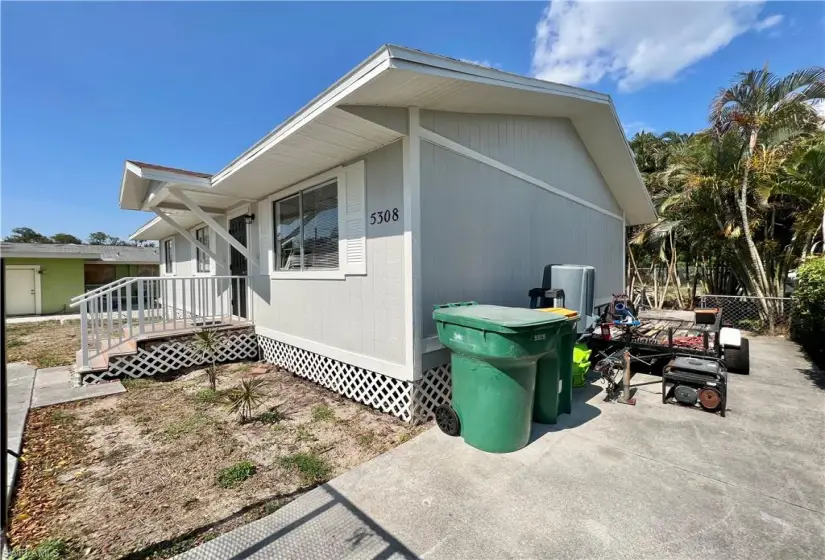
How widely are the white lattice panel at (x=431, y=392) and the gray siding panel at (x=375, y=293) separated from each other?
405mm

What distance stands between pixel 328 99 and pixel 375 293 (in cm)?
220

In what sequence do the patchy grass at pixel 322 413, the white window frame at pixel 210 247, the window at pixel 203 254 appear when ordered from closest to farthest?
the patchy grass at pixel 322 413 → the white window frame at pixel 210 247 → the window at pixel 203 254

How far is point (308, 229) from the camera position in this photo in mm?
5789

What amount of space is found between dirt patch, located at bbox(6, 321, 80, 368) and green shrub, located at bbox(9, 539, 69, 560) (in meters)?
6.20

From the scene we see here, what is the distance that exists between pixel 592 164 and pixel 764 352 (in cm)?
528

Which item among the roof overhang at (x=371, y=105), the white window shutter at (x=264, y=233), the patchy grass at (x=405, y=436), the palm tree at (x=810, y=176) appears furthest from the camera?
the white window shutter at (x=264, y=233)

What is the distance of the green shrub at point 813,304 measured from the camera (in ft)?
18.8

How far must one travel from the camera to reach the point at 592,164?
8656 millimetres

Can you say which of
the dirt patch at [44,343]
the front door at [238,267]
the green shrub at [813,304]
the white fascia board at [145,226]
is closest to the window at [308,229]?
the front door at [238,267]

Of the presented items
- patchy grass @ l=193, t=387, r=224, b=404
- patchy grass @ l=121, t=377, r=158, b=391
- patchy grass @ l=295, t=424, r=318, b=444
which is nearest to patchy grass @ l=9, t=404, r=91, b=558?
patchy grass @ l=121, t=377, r=158, b=391

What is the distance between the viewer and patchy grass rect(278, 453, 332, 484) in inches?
122

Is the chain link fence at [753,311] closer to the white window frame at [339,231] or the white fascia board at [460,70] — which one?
the white fascia board at [460,70]

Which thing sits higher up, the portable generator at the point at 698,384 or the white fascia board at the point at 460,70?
the white fascia board at the point at 460,70

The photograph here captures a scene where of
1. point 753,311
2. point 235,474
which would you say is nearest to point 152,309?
point 235,474
